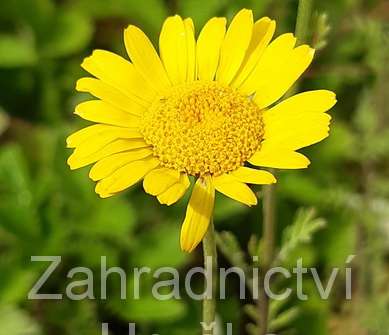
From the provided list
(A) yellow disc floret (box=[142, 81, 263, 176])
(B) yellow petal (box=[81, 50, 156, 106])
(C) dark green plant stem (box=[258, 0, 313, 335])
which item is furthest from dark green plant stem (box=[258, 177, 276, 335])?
(B) yellow petal (box=[81, 50, 156, 106])

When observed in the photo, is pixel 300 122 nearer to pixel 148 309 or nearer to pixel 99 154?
pixel 99 154

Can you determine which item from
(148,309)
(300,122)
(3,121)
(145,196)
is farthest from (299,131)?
(3,121)

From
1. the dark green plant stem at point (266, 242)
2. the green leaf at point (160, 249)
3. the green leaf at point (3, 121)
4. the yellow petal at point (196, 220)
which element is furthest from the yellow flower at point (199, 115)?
the green leaf at point (3, 121)

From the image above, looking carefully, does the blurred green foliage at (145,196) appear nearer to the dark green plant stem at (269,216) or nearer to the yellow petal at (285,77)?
the dark green plant stem at (269,216)

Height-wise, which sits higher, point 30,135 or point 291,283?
point 30,135

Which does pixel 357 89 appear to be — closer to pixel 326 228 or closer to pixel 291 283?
pixel 326 228

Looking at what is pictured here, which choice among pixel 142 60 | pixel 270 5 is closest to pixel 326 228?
pixel 270 5
